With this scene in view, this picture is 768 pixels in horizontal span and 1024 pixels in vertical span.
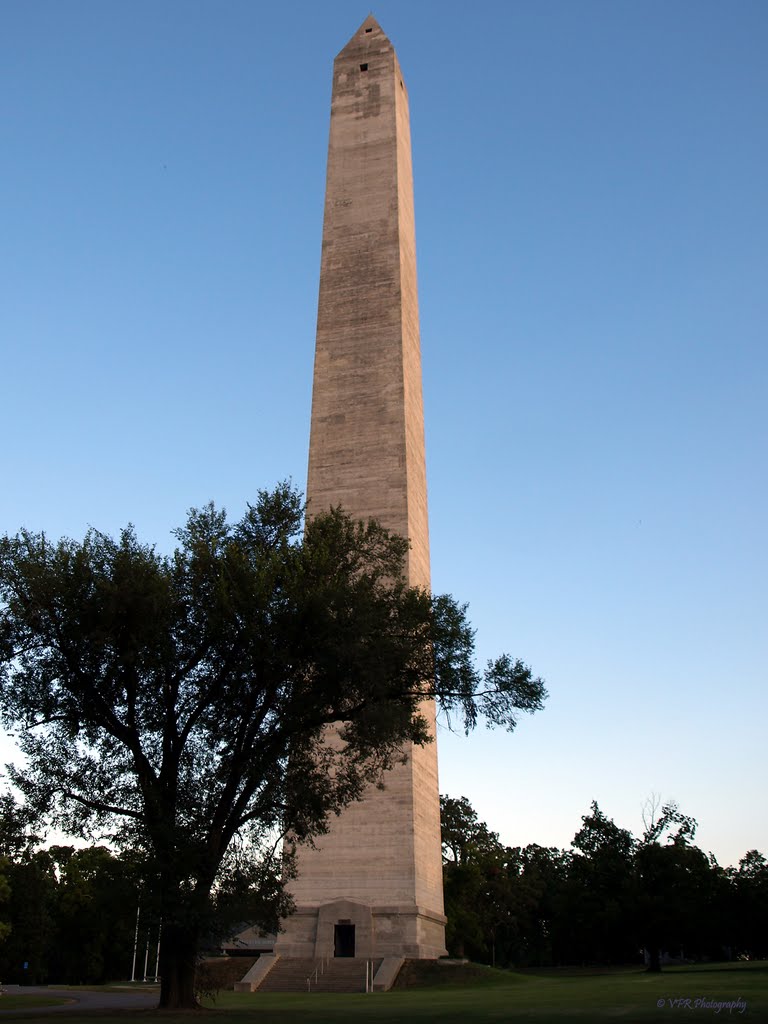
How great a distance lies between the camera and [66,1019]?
18.9 metres

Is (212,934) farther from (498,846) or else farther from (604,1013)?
(498,846)

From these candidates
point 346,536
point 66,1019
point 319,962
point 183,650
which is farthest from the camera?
point 319,962

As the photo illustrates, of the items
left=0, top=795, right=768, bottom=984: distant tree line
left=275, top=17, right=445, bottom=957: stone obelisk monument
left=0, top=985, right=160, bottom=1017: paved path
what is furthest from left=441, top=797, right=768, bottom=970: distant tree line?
left=0, top=985, right=160, bottom=1017: paved path

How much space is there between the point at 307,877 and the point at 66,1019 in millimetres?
15857

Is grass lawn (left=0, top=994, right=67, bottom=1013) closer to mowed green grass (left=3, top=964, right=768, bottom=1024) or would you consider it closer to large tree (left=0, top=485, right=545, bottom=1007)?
mowed green grass (left=3, top=964, right=768, bottom=1024)

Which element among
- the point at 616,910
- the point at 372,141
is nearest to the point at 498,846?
the point at 616,910

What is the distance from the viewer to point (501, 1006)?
65.2ft

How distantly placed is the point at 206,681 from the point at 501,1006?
879 centimetres

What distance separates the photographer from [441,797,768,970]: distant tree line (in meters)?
44.1

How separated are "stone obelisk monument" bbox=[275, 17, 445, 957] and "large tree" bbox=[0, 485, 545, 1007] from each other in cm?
1245

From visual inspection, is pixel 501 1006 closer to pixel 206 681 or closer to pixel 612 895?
pixel 206 681

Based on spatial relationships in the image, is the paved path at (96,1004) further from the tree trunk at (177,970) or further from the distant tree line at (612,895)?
the distant tree line at (612,895)

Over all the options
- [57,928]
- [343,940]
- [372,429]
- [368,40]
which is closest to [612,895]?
[343,940]

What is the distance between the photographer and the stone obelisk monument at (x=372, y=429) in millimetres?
33031
